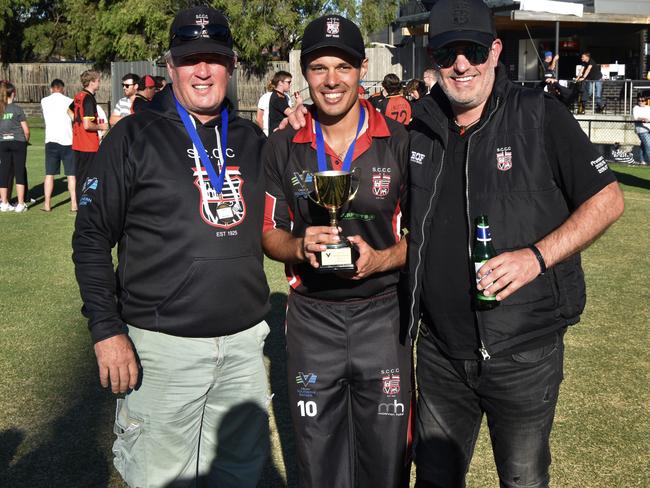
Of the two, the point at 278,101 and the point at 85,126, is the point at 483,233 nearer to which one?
the point at 85,126

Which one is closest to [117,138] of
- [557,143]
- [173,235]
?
[173,235]

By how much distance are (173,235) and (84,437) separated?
7.47ft

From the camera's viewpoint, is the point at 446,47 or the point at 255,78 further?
the point at 255,78

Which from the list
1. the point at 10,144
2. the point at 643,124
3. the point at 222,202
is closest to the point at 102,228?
the point at 222,202

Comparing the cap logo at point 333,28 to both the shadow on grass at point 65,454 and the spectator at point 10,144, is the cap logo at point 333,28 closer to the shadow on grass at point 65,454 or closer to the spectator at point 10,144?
the shadow on grass at point 65,454

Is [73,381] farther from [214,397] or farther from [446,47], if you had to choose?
[446,47]

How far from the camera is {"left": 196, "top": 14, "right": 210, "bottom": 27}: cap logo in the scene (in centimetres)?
337

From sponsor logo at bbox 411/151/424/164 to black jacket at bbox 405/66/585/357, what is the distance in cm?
12

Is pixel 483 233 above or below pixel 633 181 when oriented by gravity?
above

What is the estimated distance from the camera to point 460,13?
3.06 metres

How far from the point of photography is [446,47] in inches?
120

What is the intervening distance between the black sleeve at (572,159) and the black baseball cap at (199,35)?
4.84 ft

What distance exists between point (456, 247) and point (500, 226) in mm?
207

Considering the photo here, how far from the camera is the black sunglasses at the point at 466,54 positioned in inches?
119
